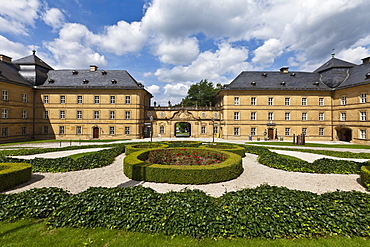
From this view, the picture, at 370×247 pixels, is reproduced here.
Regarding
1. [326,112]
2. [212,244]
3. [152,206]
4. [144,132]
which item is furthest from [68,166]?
[326,112]

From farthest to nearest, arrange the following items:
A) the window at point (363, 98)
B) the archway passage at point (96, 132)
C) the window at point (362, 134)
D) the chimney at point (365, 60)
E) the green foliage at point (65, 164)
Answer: the archway passage at point (96, 132) < the chimney at point (365, 60) < the window at point (363, 98) < the window at point (362, 134) < the green foliage at point (65, 164)

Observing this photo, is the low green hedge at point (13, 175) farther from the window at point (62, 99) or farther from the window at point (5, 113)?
the window at point (62, 99)

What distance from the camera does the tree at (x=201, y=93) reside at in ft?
175

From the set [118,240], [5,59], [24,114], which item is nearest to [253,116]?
[118,240]

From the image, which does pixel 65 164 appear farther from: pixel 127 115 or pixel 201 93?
pixel 201 93

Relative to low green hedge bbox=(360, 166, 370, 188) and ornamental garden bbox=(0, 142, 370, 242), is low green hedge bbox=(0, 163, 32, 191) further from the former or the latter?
low green hedge bbox=(360, 166, 370, 188)

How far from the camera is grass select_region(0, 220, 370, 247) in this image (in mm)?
3990

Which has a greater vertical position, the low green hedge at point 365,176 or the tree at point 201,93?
the tree at point 201,93

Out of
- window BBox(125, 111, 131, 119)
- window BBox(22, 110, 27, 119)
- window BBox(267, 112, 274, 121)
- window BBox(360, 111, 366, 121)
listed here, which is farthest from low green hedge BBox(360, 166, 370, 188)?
window BBox(22, 110, 27, 119)

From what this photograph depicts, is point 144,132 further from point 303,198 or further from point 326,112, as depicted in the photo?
point 326,112

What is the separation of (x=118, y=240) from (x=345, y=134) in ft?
140

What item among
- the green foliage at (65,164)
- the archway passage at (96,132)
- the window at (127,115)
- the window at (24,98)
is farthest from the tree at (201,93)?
the green foliage at (65,164)

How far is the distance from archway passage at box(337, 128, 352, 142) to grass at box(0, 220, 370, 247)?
37.8 metres

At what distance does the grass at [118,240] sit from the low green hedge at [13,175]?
4.80 meters
